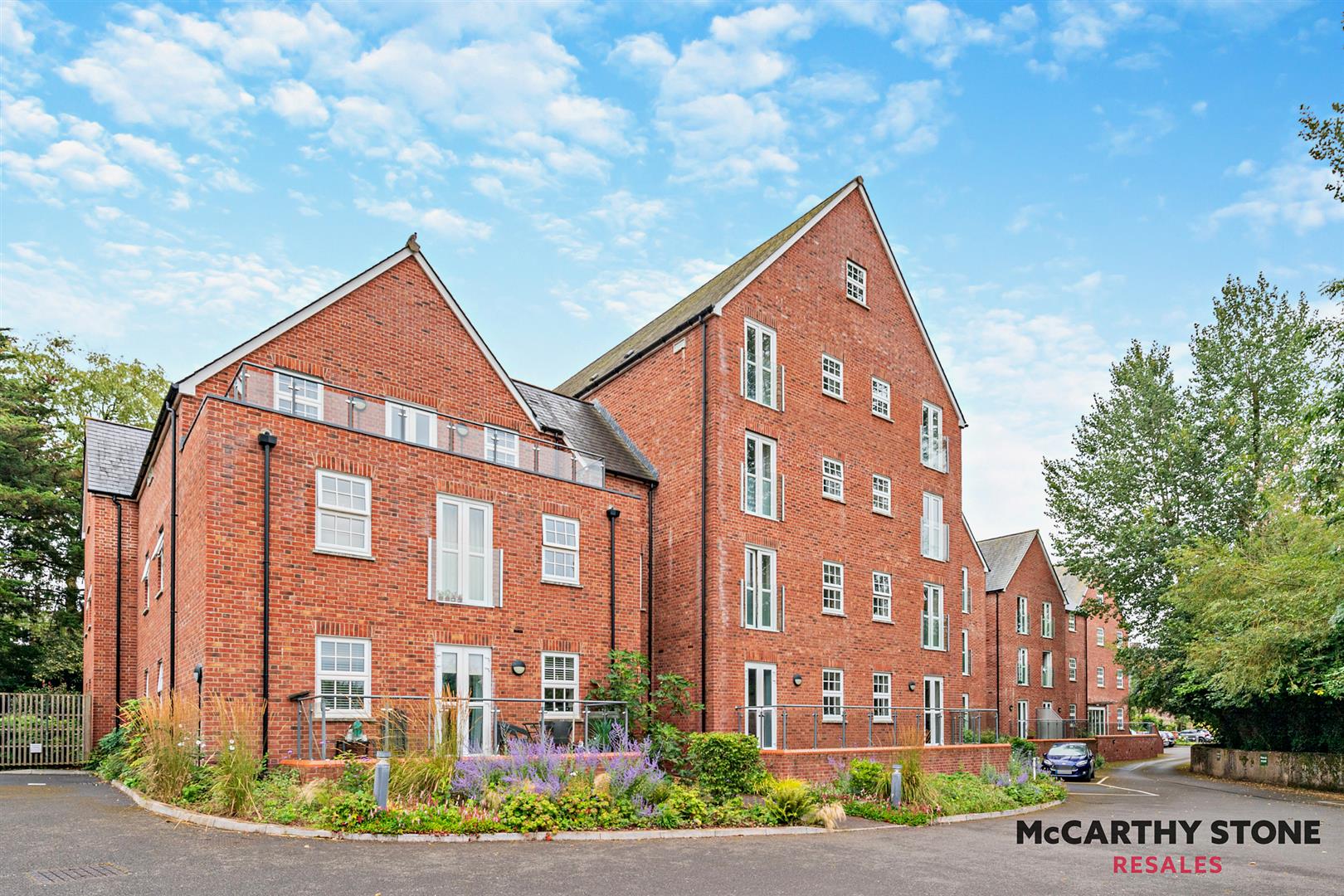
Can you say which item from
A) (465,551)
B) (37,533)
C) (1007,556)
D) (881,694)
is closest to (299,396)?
(465,551)

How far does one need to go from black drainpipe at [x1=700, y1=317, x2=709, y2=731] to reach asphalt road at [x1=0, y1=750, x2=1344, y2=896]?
6223 mm

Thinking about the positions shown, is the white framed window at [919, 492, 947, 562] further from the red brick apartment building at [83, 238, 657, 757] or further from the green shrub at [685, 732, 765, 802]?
the green shrub at [685, 732, 765, 802]

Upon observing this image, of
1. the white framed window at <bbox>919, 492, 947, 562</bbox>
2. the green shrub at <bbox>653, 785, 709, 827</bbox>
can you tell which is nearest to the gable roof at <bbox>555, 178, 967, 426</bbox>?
the white framed window at <bbox>919, 492, 947, 562</bbox>

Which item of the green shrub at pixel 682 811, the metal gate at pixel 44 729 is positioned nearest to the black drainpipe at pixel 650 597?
the green shrub at pixel 682 811

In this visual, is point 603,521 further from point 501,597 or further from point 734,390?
point 734,390

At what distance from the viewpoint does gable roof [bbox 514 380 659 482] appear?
22172mm

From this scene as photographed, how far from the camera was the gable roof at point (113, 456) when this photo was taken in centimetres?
A: 2391

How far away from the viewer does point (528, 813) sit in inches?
487

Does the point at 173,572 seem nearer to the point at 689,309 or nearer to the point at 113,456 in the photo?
the point at 113,456

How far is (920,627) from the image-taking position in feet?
84.5

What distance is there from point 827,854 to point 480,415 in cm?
1217

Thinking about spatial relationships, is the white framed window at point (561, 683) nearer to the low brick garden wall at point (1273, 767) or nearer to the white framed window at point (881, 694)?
the white framed window at point (881, 694)

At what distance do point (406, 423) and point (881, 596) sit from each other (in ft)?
42.2

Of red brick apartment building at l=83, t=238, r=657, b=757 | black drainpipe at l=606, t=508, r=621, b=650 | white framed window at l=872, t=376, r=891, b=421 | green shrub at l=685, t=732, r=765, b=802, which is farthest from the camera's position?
white framed window at l=872, t=376, r=891, b=421
